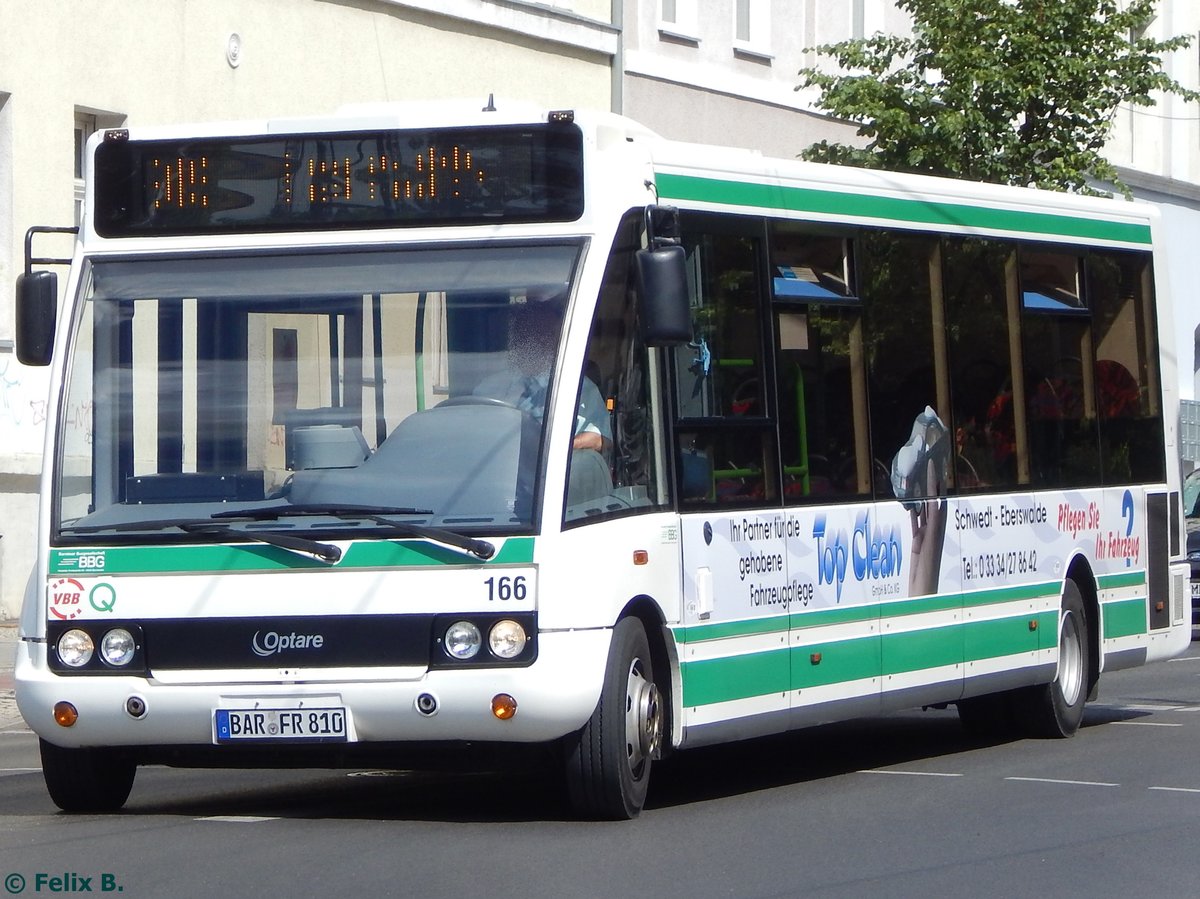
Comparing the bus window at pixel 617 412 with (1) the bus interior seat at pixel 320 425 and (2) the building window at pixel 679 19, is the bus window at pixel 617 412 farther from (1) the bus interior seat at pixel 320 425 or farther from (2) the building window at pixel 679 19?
(2) the building window at pixel 679 19

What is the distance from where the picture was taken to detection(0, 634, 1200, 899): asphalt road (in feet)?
26.2

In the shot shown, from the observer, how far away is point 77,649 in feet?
30.3

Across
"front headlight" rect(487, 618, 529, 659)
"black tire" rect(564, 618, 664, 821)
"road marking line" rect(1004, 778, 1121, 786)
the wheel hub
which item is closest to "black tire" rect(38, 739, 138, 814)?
"front headlight" rect(487, 618, 529, 659)

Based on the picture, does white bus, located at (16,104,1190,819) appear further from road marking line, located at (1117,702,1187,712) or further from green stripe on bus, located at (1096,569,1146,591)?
road marking line, located at (1117,702,1187,712)

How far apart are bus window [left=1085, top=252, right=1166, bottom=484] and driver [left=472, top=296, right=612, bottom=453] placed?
17.7ft

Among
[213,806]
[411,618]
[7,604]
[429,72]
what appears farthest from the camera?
[429,72]

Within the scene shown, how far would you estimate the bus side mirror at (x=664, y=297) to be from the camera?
9234mm

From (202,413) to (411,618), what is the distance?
4.00ft

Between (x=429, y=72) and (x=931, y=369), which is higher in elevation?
(x=429, y=72)

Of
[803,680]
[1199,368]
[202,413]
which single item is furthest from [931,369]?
[1199,368]

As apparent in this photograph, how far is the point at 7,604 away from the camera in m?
21.1

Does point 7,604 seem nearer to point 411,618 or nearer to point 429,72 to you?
point 429,72

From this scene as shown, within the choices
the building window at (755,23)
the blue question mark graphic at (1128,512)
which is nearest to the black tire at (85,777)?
the blue question mark graphic at (1128,512)

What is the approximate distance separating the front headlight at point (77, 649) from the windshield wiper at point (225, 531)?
15.8 inches
